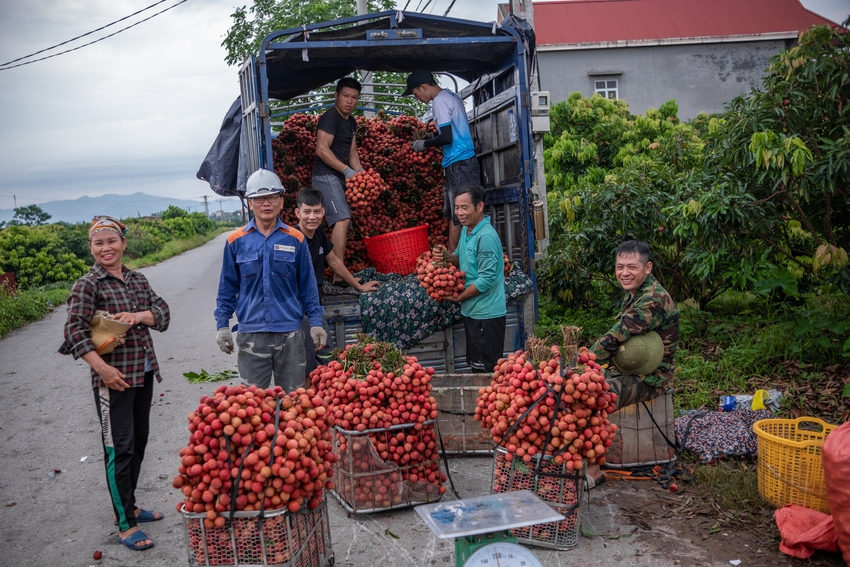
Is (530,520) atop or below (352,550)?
atop

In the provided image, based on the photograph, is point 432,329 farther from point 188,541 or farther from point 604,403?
point 188,541

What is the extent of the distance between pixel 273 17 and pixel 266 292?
13.4 meters

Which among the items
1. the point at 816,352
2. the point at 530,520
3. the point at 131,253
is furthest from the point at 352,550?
the point at 131,253

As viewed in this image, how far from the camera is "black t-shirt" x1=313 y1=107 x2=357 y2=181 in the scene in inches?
289

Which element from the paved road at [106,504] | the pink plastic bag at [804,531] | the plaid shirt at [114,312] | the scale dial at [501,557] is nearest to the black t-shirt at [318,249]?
the plaid shirt at [114,312]

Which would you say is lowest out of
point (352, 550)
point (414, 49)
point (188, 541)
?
point (352, 550)

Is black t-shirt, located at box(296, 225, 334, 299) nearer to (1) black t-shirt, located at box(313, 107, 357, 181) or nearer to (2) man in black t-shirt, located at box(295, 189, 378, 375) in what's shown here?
(2) man in black t-shirt, located at box(295, 189, 378, 375)

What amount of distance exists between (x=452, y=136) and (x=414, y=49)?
0.97m

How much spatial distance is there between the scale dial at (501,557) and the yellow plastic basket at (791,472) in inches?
83.6

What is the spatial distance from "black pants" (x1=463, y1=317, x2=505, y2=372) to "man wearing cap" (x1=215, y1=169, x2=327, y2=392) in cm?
140

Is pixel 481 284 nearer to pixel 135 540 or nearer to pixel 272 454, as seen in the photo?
pixel 272 454

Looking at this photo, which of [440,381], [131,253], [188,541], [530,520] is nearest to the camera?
[530,520]

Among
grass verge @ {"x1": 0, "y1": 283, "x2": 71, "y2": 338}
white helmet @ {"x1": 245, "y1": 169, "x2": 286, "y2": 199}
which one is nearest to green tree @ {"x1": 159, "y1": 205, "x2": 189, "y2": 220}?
grass verge @ {"x1": 0, "y1": 283, "x2": 71, "y2": 338}

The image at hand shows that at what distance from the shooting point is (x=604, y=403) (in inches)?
158
